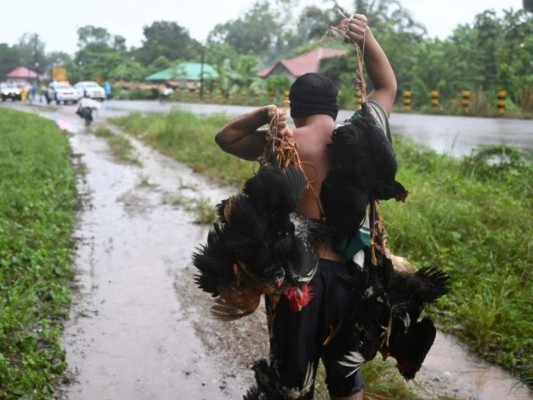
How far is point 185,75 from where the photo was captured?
52.1 meters

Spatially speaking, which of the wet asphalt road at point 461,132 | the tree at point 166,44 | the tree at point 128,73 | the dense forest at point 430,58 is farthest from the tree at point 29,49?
the tree at point 166,44

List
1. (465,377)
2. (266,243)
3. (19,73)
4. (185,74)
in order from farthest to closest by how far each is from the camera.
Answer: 1. (185,74)
2. (19,73)
3. (465,377)
4. (266,243)

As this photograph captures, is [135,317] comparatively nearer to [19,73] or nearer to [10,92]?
[19,73]

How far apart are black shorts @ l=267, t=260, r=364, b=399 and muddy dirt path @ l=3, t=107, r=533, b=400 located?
1351 millimetres

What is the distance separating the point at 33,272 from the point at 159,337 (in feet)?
4.50

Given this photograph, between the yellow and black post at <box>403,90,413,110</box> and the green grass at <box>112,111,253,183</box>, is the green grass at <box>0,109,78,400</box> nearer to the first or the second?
the green grass at <box>112,111,253,183</box>

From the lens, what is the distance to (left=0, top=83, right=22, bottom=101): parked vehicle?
4272 centimetres

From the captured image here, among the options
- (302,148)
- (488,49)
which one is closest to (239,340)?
(302,148)

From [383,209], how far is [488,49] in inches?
834

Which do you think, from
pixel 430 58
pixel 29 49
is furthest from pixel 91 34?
pixel 430 58

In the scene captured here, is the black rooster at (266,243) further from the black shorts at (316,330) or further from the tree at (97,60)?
the tree at (97,60)

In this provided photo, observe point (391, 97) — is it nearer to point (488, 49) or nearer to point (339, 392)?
point (339, 392)

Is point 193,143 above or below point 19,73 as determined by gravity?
below

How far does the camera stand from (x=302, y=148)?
101 inches
